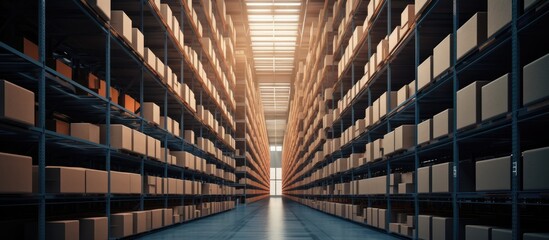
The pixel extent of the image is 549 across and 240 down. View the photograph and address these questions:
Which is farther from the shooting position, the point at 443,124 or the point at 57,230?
the point at 443,124

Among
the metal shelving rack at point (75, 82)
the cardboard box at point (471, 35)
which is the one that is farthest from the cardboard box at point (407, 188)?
the metal shelving rack at point (75, 82)

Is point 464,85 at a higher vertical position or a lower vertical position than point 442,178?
higher

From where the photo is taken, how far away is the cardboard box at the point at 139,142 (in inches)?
348

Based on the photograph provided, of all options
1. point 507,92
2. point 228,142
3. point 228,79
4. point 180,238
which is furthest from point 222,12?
point 507,92

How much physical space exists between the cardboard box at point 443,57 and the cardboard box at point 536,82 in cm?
211

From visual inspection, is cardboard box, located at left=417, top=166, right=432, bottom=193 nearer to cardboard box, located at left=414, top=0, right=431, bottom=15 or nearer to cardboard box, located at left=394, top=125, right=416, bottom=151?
cardboard box, located at left=394, top=125, right=416, bottom=151

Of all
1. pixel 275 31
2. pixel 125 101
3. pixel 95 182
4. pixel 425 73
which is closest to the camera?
pixel 95 182

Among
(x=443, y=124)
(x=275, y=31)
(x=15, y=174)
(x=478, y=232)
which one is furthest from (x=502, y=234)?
(x=275, y=31)

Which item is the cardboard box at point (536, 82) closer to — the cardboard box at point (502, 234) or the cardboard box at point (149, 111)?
the cardboard box at point (502, 234)

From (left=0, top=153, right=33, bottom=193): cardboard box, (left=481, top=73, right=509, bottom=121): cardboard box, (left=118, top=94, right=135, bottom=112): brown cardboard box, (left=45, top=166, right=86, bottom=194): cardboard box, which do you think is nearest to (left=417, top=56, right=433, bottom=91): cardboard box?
(left=481, top=73, right=509, bottom=121): cardboard box

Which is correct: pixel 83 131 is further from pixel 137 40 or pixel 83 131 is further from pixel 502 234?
pixel 502 234

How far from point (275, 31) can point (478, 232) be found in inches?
926

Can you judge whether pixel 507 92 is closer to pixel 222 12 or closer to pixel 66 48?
pixel 66 48

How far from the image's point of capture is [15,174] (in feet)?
16.7
